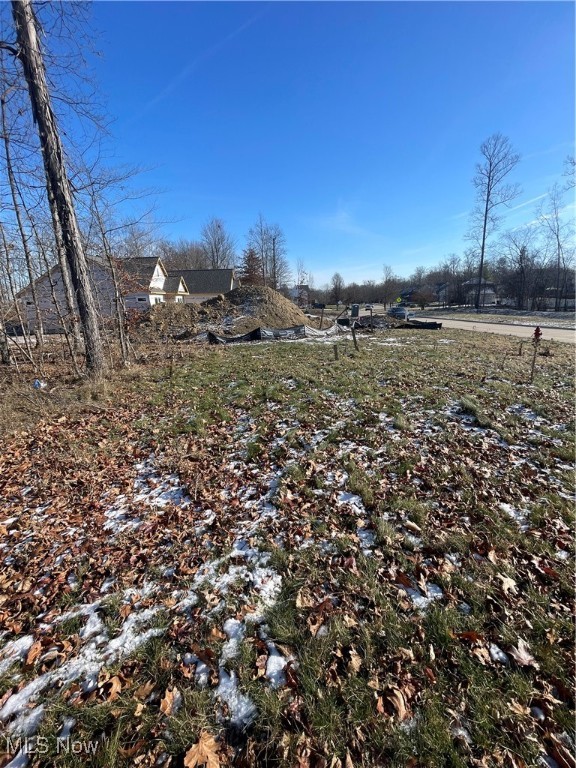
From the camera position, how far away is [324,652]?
6.81ft

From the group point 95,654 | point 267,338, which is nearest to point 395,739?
point 95,654

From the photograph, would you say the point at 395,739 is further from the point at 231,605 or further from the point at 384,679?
the point at 231,605

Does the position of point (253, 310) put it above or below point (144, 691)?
above

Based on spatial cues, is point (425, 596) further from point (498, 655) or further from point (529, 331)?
point (529, 331)

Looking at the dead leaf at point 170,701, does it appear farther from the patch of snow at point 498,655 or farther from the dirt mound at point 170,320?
the dirt mound at point 170,320

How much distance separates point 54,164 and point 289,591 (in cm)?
945

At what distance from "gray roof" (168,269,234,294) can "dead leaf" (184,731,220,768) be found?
143 feet

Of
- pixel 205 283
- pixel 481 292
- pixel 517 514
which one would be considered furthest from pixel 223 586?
pixel 481 292

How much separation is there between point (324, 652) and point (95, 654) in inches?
60.7

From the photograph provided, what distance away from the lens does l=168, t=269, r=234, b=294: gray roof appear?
4225 centimetres

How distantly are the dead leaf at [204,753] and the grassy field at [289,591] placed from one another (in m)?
0.02

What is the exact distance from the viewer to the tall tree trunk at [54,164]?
6371mm

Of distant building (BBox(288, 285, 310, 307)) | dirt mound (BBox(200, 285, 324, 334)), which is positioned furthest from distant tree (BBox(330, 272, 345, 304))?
dirt mound (BBox(200, 285, 324, 334))

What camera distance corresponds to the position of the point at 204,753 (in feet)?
5.25
